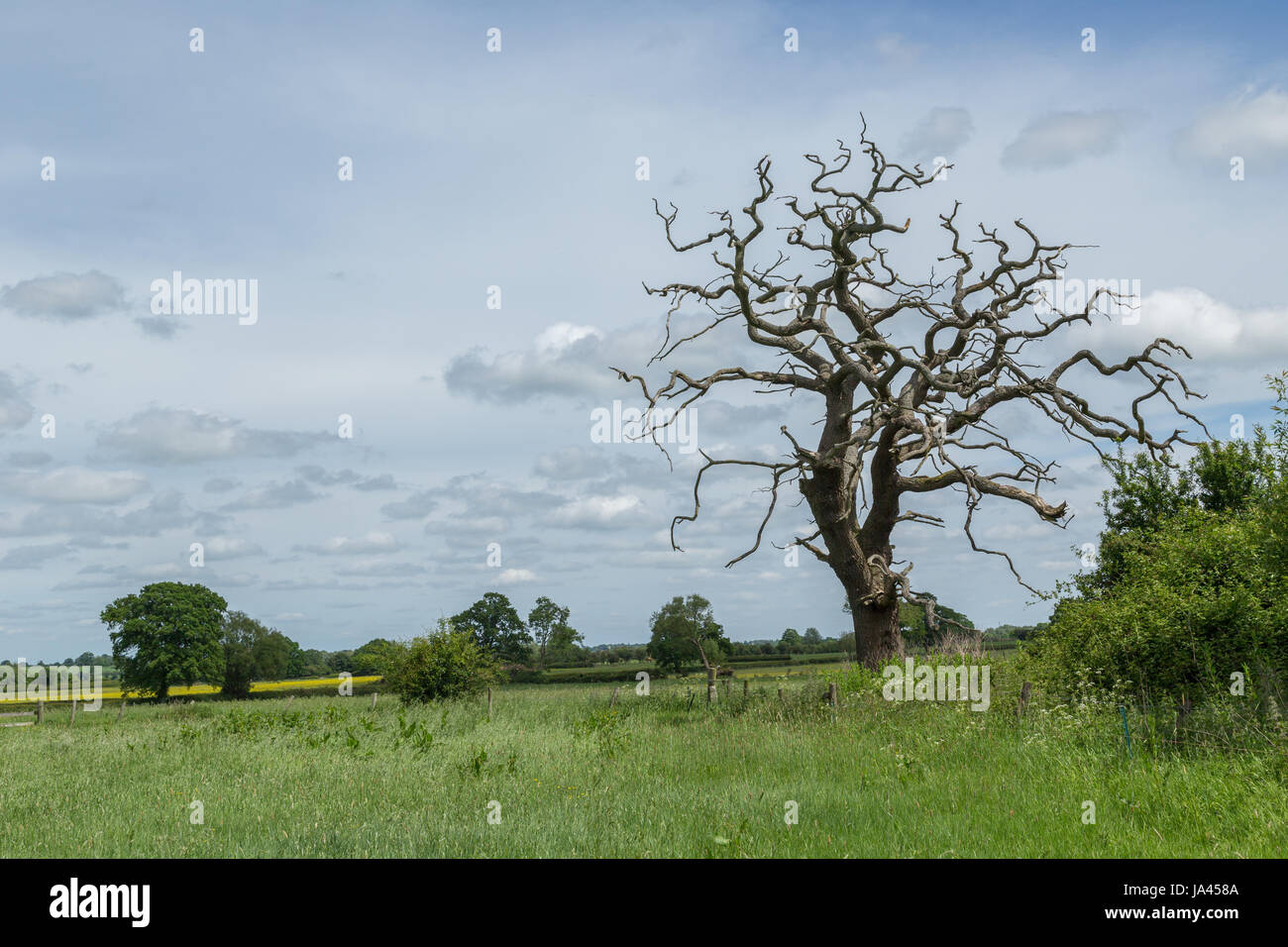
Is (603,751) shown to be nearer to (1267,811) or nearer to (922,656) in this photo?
(922,656)

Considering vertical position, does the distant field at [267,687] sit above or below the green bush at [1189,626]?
below

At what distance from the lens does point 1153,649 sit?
13617mm

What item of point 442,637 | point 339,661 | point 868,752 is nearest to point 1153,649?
point 868,752

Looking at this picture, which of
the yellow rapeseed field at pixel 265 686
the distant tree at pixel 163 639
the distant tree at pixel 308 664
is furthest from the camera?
the distant tree at pixel 308 664

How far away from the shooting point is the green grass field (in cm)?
882

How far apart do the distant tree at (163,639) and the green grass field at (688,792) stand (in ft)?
142

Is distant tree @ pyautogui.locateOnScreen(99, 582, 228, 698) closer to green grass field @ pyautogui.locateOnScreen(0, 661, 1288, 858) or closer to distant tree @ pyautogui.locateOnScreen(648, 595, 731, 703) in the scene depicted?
distant tree @ pyautogui.locateOnScreen(648, 595, 731, 703)

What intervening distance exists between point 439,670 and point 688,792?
19.3m

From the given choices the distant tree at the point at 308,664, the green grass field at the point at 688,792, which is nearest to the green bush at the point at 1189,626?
the green grass field at the point at 688,792

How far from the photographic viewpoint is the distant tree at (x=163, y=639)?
188 feet

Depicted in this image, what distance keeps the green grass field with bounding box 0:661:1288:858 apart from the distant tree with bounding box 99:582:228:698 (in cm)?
4342

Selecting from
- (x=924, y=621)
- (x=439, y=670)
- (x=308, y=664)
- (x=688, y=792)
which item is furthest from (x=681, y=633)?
(x=308, y=664)

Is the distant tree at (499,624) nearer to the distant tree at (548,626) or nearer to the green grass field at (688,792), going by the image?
the distant tree at (548,626)
